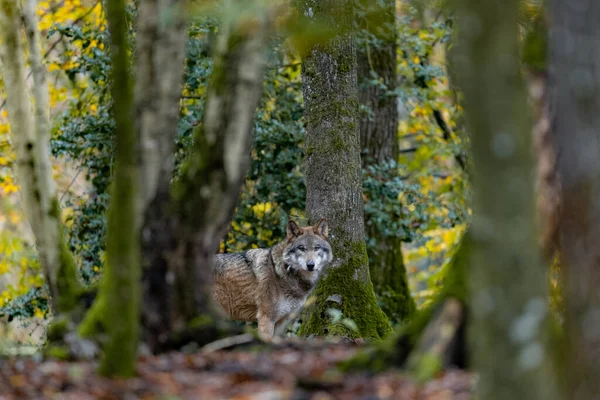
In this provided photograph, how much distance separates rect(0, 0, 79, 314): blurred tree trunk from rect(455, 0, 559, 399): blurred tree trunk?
10.8ft

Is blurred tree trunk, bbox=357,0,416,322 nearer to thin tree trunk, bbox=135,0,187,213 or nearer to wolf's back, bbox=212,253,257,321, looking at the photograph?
wolf's back, bbox=212,253,257,321

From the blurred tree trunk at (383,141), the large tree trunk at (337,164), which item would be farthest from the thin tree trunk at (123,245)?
the blurred tree trunk at (383,141)

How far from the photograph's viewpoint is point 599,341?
11.5 feet

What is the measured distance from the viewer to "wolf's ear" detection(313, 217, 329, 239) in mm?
9703

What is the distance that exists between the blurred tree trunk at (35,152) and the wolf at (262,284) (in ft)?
16.9

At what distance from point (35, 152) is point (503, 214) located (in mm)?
3518

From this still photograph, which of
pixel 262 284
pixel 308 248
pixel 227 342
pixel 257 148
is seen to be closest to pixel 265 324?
pixel 262 284

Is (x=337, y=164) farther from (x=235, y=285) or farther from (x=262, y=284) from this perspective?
(x=235, y=285)

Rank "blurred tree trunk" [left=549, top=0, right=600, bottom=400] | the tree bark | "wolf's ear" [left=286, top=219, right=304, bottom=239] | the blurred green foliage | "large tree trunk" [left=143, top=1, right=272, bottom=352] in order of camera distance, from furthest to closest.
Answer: the blurred green foliage, "wolf's ear" [left=286, top=219, right=304, bottom=239], "large tree trunk" [left=143, top=1, right=272, bottom=352], the tree bark, "blurred tree trunk" [left=549, top=0, right=600, bottom=400]

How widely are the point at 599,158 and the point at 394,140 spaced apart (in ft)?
36.2

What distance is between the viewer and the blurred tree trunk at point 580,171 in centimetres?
348

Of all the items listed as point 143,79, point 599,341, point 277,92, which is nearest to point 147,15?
point 143,79

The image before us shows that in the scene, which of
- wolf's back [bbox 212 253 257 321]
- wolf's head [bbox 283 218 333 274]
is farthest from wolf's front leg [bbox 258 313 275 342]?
wolf's head [bbox 283 218 333 274]

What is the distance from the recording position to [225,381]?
4.57m
